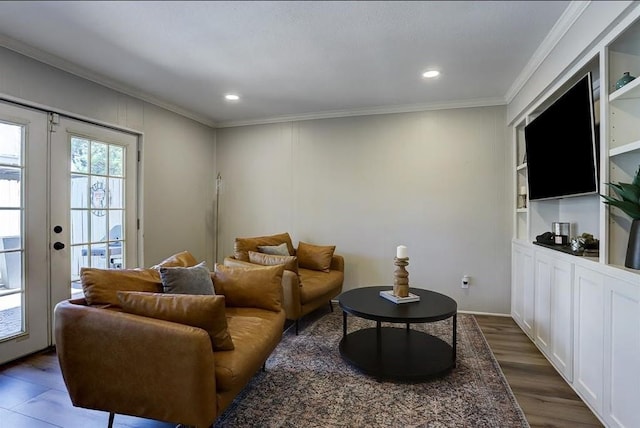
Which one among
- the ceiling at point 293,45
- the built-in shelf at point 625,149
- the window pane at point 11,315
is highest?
the ceiling at point 293,45

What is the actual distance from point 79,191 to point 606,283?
416 centimetres

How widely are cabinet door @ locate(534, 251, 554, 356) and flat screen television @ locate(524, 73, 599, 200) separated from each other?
57cm

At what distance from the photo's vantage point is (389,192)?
4207 mm

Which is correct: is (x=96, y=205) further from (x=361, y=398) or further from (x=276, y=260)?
(x=361, y=398)

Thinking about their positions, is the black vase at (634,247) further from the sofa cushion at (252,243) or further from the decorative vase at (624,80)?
the sofa cushion at (252,243)

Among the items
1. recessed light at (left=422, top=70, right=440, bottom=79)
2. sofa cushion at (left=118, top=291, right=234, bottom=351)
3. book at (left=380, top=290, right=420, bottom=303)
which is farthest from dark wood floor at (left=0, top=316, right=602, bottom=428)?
recessed light at (left=422, top=70, right=440, bottom=79)

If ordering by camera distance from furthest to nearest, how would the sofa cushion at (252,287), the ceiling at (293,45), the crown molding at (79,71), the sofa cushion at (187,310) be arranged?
the crown molding at (79,71) < the sofa cushion at (252,287) < the ceiling at (293,45) < the sofa cushion at (187,310)

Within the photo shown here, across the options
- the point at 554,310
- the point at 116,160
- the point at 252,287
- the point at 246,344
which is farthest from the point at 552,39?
the point at 116,160

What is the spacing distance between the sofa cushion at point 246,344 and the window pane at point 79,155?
6.88 ft

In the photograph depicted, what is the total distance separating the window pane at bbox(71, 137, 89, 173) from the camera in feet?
10.1

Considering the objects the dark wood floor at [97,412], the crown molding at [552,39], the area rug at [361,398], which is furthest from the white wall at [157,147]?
the crown molding at [552,39]

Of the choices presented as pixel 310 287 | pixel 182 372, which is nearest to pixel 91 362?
pixel 182 372

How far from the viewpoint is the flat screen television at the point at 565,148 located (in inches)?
82.5

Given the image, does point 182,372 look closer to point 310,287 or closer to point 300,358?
point 300,358
